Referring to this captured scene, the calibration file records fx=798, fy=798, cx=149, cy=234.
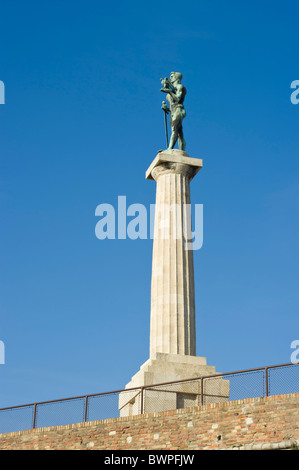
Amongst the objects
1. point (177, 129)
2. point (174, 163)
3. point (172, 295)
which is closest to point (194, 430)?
point (172, 295)

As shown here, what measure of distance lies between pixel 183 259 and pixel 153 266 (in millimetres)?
1547

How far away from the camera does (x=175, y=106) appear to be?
40.3 m

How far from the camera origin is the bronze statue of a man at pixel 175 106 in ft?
131

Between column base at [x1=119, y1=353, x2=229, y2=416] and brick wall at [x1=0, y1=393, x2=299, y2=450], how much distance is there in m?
4.02

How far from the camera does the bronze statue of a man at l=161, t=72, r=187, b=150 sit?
40000 millimetres

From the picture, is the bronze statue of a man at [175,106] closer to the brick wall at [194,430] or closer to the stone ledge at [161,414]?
the stone ledge at [161,414]

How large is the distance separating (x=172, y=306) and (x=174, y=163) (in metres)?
7.14

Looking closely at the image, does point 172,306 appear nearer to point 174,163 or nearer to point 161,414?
point 174,163

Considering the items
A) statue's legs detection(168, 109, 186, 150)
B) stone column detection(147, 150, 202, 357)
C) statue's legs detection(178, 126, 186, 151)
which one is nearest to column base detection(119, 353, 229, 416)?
stone column detection(147, 150, 202, 357)

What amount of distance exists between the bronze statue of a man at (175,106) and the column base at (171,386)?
11353 mm

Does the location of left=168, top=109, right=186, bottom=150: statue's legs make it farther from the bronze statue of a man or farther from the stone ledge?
the stone ledge

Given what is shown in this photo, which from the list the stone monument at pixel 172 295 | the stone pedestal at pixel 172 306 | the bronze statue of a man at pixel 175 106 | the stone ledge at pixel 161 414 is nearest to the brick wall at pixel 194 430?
the stone ledge at pixel 161 414
